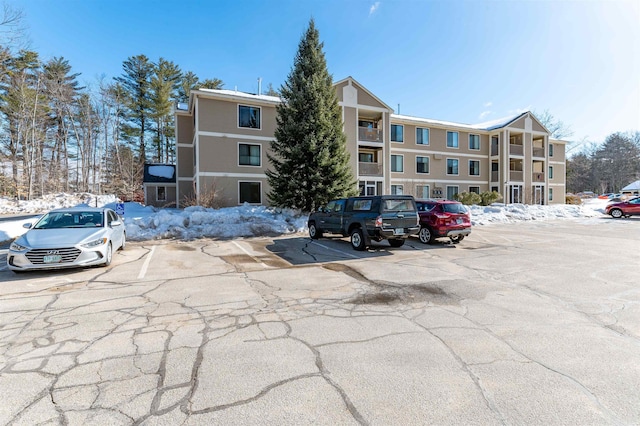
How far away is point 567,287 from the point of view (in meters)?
6.15

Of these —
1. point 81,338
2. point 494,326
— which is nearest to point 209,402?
point 81,338

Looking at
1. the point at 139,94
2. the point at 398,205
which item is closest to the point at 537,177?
the point at 398,205

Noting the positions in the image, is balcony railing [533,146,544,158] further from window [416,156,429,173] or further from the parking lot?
the parking lot

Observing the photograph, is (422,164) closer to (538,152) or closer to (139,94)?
(538,152)

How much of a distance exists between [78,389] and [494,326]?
4.77 meters

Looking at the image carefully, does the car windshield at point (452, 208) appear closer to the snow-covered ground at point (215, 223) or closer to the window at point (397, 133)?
the snow-covered ground at point (215, 223)

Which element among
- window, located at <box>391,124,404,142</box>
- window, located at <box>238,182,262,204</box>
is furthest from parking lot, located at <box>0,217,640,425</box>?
window, located at <box>391,124,404,142</box>

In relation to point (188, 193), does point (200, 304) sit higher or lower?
lower

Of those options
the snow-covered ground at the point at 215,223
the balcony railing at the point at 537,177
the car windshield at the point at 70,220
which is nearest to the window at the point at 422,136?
the snow-covered ground at the point at 215,223

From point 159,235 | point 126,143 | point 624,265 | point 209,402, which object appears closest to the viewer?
point 209,402

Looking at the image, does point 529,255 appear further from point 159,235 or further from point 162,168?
point 162,168

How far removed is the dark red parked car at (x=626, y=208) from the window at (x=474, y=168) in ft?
40.7

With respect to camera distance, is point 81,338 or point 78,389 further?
point 81,338

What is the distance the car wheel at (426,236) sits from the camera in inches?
466
